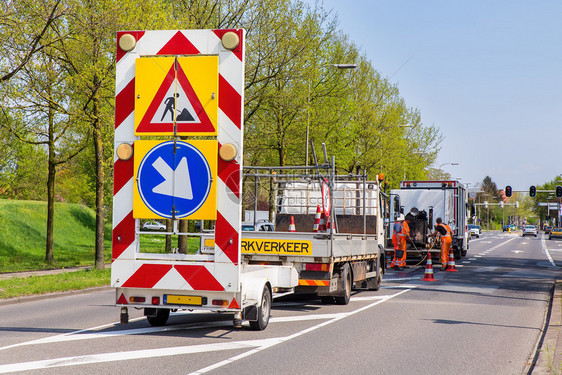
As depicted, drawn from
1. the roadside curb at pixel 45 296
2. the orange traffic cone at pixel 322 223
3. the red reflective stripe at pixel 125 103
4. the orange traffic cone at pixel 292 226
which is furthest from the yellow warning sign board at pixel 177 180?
the orange traffic cone at pixel 292 226

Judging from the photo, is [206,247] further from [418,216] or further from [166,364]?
[418,216]

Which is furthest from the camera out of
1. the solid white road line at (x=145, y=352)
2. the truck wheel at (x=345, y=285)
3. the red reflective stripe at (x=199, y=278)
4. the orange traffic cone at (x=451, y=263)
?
the orange traffic cone at (x=451, y=263)

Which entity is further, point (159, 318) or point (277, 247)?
point (277, 247)

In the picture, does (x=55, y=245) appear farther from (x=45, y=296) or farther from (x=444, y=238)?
(x=45, y=296)

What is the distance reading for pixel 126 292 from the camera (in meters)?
8.49

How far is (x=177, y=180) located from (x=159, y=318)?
260cm

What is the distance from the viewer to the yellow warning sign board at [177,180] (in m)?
8.24

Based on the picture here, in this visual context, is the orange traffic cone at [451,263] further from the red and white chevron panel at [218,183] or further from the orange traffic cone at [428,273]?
the red and white chevron panel at [218,183]

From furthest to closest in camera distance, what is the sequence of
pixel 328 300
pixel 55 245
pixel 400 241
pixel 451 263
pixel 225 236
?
pixel 55 245, pixel 400 241, pixel 451 263, pixel 328 300, pixel 225 236

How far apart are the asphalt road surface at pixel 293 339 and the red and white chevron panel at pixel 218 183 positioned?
2.70 ft

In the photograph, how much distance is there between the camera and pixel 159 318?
32.3 ft

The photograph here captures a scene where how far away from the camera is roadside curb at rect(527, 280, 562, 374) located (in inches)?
274

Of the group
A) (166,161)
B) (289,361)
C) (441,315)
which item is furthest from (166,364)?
(441,315)

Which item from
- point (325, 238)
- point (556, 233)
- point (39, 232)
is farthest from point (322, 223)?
point (556, 233)
